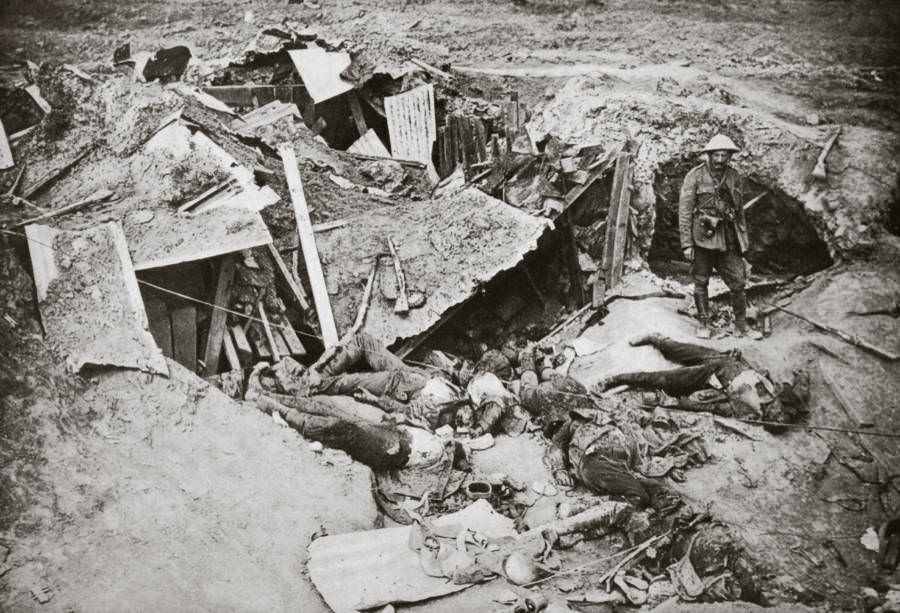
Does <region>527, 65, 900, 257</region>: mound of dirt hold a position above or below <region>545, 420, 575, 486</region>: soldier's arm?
above

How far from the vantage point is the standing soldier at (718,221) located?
538 centimetres

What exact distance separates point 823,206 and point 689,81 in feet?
12.4

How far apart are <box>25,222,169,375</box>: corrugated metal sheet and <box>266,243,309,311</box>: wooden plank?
1.54 metres

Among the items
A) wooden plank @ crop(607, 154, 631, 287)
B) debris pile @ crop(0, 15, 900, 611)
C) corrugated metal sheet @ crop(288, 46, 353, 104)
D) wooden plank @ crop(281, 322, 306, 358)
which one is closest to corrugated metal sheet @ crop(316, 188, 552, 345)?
debris pile @ crop(0, 15, 900, 611)

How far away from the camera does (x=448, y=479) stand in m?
4.71

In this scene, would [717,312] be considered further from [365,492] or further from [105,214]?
[105,214]

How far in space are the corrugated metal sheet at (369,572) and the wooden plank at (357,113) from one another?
776 centimetres

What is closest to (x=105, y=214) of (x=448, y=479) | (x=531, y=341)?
(x=448, y=479)

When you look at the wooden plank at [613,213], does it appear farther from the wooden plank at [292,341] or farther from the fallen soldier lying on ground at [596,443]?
the wooden plank at [292,341]

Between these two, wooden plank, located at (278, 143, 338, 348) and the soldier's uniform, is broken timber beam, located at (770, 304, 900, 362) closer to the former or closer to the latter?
the soldier's uniform

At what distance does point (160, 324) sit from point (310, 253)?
1.72 m

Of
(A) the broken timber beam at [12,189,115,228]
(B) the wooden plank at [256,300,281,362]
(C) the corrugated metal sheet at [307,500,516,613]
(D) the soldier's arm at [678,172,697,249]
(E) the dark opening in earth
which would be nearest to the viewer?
(C) the corrugated metal sheet at [307,500,516,613]

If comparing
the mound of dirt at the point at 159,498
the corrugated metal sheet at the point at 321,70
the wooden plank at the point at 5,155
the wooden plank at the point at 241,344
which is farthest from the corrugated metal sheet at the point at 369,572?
the corrugated metal sheet at the point at 321,70

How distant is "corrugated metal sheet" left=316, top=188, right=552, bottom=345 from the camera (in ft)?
20.3
